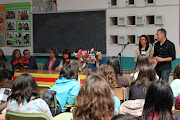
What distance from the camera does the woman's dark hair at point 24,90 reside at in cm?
234

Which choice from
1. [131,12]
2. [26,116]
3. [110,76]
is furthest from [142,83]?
[131,12]

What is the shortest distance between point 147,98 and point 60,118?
93 cm

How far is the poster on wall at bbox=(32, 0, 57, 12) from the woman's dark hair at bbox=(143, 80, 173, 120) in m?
5.86

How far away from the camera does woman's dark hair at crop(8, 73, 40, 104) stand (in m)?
2.34

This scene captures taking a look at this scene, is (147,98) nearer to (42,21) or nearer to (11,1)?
(42,21)

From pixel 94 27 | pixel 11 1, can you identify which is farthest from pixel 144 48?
pixel 11 1

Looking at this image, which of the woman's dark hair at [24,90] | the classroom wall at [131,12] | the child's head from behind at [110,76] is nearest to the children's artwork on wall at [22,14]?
the classroom wall at [131,12]

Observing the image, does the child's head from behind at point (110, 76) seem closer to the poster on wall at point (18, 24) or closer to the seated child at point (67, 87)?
the seated child at point (67, 87)

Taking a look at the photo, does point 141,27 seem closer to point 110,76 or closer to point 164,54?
point 164,54

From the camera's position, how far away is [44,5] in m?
7.34

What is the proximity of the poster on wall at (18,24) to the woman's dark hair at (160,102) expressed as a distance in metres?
6.31

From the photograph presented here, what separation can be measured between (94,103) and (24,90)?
84 centimetres

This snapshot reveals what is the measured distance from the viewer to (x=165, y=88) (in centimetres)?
177

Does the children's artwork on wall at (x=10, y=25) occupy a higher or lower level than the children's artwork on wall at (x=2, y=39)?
higher
